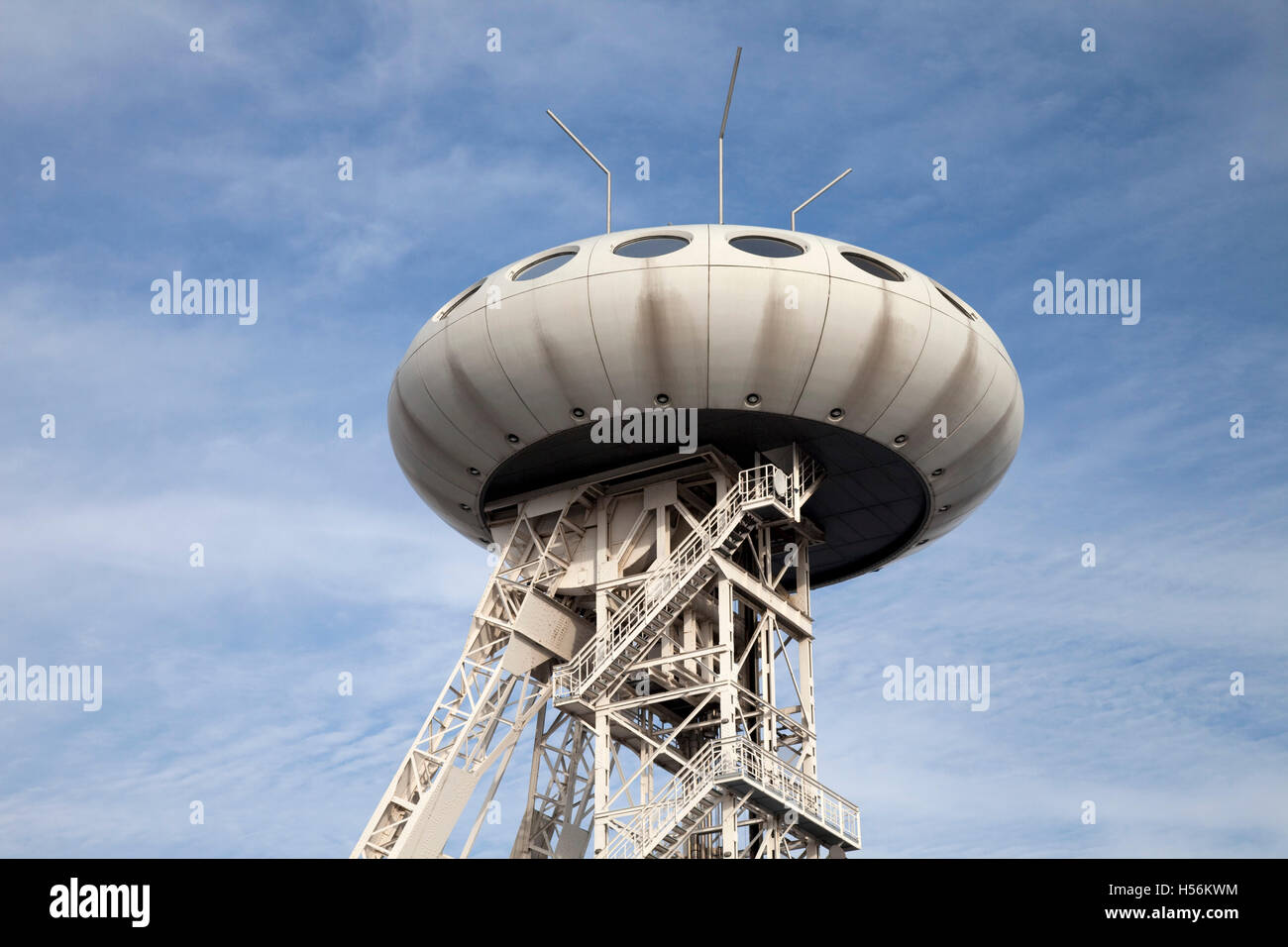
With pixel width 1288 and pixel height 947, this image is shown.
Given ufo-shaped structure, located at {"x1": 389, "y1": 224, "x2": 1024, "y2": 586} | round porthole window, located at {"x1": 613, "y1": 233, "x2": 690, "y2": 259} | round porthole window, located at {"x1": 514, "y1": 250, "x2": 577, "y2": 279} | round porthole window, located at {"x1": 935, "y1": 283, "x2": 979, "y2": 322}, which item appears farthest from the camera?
round porthole window, located at {"x1": 935, "y1": 283, "x2": 979, "y2": 322}

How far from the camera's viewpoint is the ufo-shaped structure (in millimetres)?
30359

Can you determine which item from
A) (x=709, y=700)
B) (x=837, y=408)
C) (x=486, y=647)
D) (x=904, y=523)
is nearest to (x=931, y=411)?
(x=837, y=408)

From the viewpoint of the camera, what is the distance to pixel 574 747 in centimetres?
3575

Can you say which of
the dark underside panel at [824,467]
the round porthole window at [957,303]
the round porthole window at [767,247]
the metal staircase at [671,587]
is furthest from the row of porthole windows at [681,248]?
the metal staircase at [671,587]

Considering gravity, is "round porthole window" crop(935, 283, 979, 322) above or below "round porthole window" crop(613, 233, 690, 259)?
below

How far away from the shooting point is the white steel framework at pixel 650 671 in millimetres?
30891

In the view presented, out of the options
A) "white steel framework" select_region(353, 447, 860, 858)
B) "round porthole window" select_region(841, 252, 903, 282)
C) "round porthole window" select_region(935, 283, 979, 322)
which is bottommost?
"white steel framework" select_region(353, 447, 860, 858)

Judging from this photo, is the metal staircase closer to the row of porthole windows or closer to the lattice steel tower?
the lattice steel tower

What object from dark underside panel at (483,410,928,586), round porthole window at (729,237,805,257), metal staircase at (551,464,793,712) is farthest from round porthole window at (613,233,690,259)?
metal staircase at (551,464,793,712)

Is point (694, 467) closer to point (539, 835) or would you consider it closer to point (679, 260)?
point (679, 260)

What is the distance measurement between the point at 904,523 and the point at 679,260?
946 centimetres

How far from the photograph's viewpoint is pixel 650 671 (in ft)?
106

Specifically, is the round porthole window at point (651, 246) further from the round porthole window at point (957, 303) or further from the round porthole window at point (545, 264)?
the round porthole window at point (957, 303)

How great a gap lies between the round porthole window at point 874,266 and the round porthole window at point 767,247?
1082 mm
